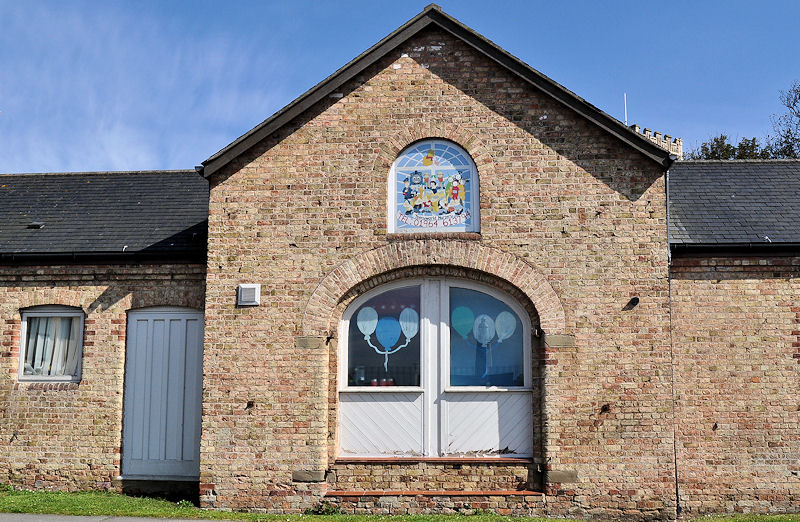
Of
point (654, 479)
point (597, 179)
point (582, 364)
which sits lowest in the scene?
point (654, 479)

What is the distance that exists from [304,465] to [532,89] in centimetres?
611

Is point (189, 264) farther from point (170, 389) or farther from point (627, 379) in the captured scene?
point (627, 379)

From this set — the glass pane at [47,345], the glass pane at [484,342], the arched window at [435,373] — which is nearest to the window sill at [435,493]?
the arched window at [435,373]

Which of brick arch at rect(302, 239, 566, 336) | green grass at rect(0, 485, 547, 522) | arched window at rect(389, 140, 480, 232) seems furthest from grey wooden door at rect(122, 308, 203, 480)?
arched window at rect(389, 140, 480, 232)

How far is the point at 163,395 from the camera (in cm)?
1189

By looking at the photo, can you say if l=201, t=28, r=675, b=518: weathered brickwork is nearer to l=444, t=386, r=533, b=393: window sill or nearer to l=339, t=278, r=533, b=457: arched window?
l=339, t=278, r=533, b=457: arched window

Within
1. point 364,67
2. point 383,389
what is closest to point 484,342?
point 383,389

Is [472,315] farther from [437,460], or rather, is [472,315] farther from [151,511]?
[151,511]

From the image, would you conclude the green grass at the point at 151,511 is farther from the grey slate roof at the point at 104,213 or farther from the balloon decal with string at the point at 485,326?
the grey slate roof at the point at 104,213

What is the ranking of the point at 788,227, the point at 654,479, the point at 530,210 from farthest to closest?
the point at 788,227 → the point at 530,210 → the point at 654,479

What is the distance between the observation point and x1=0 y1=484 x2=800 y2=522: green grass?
9609mm

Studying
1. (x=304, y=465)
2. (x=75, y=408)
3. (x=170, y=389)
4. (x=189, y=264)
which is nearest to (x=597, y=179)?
(x=304, y=465)

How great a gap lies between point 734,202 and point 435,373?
6034 millimetres

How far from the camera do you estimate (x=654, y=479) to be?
9.88 m
